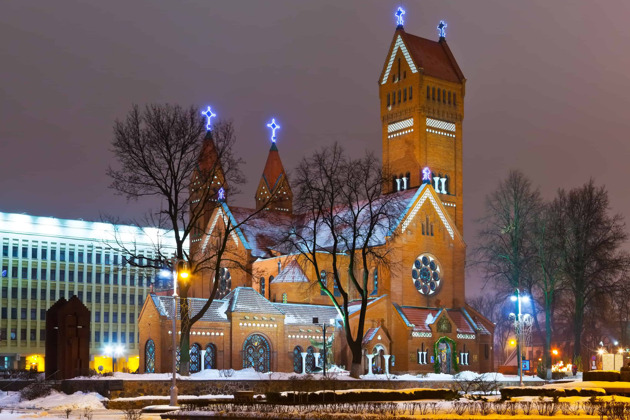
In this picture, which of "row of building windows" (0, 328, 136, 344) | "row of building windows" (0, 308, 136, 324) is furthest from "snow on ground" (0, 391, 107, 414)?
"row of building windows" (0, 308, 136, 324)

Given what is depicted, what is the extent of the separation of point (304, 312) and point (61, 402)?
122ft

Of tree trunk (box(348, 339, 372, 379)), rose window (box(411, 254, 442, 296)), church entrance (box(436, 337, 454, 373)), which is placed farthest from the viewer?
rose window (box(411, 254, 442, 296))

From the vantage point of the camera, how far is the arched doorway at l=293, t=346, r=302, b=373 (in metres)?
77.8

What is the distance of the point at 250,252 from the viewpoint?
89562 mm

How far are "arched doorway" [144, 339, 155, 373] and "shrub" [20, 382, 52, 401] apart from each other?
25.2 m

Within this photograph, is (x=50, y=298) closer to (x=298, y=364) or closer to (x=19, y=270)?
(x=19, y=270)

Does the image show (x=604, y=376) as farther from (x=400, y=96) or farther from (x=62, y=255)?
(x=62, y=255)

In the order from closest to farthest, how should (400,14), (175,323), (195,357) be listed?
(175,323) → (195,357) → (400,14)

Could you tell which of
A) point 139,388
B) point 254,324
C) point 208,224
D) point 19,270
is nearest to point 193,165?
point 139,388

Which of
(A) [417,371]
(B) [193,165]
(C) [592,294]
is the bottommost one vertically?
(A) [417,371]

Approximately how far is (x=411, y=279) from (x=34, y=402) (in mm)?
44385

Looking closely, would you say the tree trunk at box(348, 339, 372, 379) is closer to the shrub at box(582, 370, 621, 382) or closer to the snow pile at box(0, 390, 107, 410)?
the shrub at box(582, 370, 621, 382)

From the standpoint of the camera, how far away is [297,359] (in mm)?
78125

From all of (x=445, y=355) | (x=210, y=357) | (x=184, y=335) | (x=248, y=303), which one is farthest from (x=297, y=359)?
(x=184, y=335)
